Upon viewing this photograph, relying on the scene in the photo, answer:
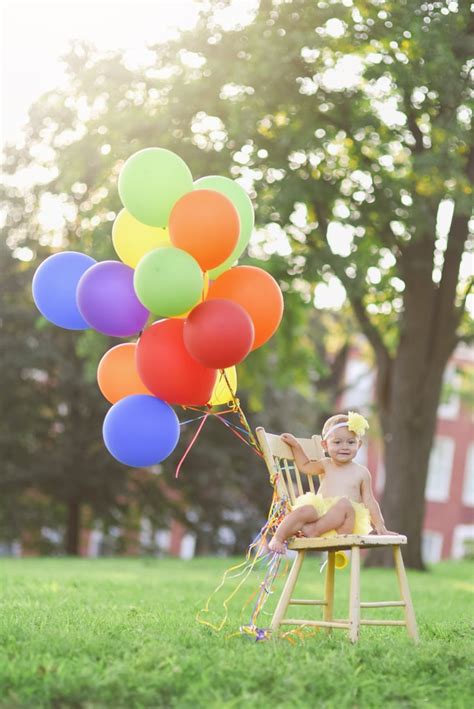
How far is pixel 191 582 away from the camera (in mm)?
11008

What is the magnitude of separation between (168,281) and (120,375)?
883mm

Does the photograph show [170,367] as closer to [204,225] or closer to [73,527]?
[204,225]

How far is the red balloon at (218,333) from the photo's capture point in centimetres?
515

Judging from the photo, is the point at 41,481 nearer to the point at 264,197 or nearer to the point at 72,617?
the point at 264,197

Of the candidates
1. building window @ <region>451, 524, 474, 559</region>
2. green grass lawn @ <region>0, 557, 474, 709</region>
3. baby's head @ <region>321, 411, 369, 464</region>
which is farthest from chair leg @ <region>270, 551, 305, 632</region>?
building window @ <region>451, 524, 474, 559</region>

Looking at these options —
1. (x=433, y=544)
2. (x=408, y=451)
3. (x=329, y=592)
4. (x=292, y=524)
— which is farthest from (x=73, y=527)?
(x=292, y=524)

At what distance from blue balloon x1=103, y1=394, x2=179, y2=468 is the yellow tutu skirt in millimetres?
755

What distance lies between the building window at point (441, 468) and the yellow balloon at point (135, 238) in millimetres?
30205

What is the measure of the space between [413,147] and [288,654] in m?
9.73

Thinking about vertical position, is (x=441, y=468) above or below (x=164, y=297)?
above

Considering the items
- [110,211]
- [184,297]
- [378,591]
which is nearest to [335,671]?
[184,297]

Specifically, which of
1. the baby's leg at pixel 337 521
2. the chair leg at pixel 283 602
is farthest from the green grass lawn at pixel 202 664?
the baby's leg at pixel 337 521

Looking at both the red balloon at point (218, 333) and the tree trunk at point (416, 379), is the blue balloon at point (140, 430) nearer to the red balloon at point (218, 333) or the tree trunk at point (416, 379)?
the red balloon at point (218, 333)

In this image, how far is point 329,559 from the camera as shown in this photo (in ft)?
19.6
